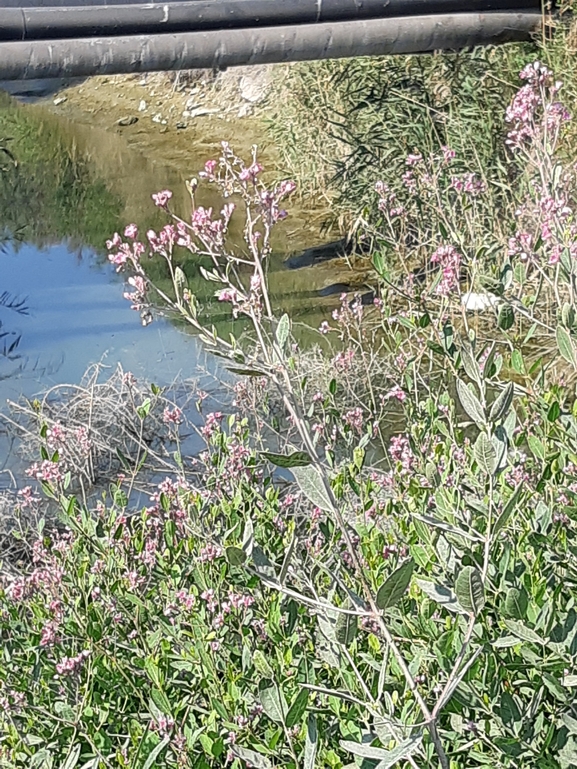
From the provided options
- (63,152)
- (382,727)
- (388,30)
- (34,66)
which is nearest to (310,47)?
(388,30)

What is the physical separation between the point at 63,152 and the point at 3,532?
1044 cm

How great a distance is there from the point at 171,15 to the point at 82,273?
3.15m

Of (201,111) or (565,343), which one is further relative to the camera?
(201,111)

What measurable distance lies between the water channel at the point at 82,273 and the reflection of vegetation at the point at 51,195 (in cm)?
1

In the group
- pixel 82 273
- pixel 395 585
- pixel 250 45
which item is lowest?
pixel 82 273

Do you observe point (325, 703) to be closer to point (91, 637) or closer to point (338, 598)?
point (338, 598)

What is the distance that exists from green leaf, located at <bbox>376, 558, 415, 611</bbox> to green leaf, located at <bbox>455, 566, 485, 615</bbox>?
4 centimetres

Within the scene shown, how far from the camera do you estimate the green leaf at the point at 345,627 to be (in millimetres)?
949

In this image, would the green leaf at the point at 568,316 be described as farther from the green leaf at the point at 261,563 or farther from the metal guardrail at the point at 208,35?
the metal guardrail at the point at 208,35

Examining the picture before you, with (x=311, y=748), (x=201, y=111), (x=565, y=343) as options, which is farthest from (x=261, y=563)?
(x=201, y=111)

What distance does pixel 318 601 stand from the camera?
1128mm

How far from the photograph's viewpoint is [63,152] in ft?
43.1

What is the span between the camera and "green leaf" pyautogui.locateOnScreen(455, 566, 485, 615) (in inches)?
33.5

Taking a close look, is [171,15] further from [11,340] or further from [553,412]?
[553,412]
